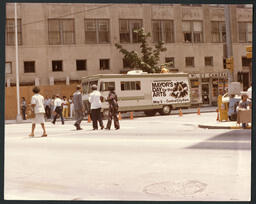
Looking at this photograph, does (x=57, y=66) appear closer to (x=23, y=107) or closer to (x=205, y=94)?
(x=23, y=107)

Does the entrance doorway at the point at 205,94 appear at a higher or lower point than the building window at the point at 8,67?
lower

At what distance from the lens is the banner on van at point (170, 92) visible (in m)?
7.52

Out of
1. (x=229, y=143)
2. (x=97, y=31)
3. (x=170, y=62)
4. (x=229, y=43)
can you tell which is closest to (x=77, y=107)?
(x=97, y=31)

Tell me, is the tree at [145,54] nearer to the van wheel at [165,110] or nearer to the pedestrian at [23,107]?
the van wheel at [165,110]

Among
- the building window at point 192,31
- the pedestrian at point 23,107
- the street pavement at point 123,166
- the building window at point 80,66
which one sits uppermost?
the building window at point 192,31

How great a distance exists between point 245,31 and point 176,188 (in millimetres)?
2647

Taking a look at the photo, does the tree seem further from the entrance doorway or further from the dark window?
the entrance doorway

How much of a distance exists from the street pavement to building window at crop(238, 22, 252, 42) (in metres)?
1.46

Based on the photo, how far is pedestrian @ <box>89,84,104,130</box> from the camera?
7324 millimetres

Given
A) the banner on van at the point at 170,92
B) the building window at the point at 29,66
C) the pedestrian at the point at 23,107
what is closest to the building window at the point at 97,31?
the building window at the point at 29,66

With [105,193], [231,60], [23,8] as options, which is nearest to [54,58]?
[23,8]

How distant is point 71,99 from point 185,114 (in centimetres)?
215

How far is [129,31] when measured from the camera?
26.0 ft

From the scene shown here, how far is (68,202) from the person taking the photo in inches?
220
